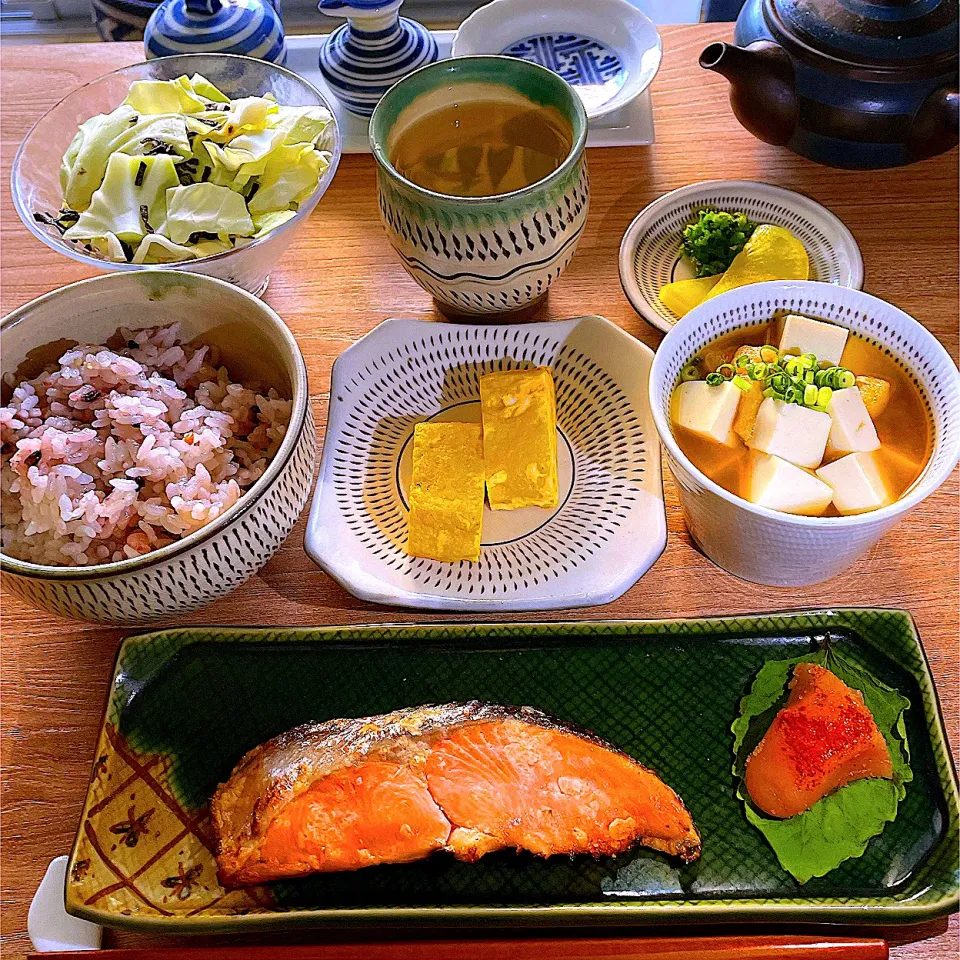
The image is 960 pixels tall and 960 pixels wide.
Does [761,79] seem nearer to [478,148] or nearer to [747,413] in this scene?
[478,148]

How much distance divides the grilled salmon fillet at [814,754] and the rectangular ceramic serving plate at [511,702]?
4cm

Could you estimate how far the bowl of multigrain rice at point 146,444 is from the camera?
1.01 m

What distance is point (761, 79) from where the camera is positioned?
140 cm

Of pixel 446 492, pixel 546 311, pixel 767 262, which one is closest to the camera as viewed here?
pixel 446 492

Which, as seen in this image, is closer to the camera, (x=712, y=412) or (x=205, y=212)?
(x=712, y=412)

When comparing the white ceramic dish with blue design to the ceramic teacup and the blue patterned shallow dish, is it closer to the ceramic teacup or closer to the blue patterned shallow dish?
the ceramic teacup

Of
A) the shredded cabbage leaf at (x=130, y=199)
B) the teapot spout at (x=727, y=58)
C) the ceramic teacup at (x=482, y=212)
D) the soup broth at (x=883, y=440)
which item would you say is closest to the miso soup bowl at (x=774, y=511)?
the soup broth at (x=883, y=440)

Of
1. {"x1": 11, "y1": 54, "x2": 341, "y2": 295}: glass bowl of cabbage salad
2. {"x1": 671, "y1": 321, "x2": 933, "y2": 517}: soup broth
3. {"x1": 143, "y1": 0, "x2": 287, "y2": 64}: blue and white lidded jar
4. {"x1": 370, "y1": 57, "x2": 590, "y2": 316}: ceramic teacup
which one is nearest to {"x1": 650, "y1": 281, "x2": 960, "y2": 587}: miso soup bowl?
{"x1": 671, "y1": 321, "x2": 933, "y2": 517}: soup broth

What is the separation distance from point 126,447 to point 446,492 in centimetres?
41

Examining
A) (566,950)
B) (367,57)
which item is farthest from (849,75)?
(566,950)

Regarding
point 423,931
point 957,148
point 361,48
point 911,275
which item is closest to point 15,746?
point 423,931

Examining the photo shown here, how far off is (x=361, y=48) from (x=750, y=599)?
47.9 inches

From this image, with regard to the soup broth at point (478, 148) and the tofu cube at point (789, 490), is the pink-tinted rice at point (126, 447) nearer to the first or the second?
the soup broth at point (478, 148)

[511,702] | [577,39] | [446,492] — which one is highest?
[577,39]
